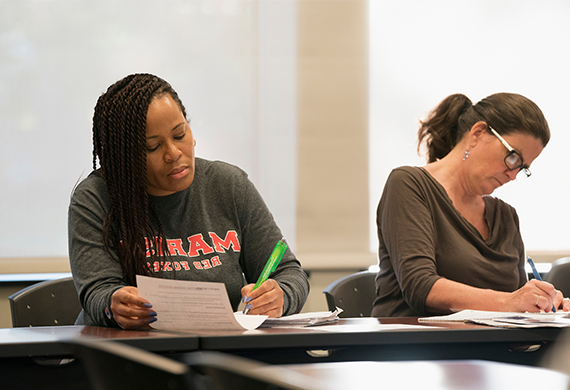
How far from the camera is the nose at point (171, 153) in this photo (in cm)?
148

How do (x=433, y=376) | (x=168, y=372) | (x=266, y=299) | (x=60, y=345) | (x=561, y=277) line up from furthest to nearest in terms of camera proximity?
(x=561, y=277)
(x=266, y=299)
(x=60, y=345)
(x=433, y=376)
(x=168, y=372)

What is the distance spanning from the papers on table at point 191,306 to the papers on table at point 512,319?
13.3 inches

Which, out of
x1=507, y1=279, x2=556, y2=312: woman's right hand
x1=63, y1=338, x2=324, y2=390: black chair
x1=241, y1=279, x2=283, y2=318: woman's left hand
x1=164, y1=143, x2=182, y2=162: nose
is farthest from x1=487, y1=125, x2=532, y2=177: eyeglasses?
x1=63, y1=338, x2=324, y2=390: black chair

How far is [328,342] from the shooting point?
40.9 inches

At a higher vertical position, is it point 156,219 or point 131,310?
point 156,219

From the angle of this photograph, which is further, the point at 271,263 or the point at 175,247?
the point at 175,247

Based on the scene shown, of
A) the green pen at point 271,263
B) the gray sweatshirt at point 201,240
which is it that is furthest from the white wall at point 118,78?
the green pen at point 271,263

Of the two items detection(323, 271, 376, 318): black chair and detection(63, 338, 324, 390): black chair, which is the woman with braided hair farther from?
detection(63, 338, 324, 390): black chair

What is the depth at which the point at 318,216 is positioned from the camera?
8.99 ft

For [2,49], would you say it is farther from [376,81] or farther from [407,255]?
[407,255]

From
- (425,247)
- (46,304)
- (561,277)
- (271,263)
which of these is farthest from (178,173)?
(561,277)

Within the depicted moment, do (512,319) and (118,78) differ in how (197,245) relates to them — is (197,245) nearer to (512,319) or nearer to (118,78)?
(512,319)

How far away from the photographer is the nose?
1.48 m

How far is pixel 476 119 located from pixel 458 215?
0.31 m
